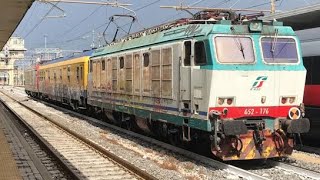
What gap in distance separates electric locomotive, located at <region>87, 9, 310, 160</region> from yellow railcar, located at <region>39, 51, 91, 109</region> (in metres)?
12.2

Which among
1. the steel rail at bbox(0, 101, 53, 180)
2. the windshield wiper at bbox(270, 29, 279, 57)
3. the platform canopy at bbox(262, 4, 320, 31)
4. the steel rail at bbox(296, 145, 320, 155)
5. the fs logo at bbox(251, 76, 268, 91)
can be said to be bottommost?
the steel rail at bbox(0, 101, 53, 180)

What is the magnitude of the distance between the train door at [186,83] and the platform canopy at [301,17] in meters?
4.00

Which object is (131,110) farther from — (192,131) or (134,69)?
(192,131)

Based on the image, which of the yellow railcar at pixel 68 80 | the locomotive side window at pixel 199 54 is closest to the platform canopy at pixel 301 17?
the locomotive side window at pixel 199 54

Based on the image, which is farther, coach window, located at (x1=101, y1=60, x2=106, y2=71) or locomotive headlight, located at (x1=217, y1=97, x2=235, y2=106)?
coach window, located at (x1=101, y1=60, x2=106, y2=71)

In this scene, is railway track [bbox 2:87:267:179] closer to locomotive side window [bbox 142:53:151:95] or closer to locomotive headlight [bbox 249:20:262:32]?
locomotive side window [bbox 142:53:151:95]

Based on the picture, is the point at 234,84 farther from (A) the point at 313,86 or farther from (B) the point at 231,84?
(A) the point at 313,86

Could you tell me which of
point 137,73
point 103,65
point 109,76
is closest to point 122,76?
point 137,73

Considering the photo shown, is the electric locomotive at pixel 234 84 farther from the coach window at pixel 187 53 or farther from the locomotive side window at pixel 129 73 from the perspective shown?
the locomotive side window at pixel 129 73

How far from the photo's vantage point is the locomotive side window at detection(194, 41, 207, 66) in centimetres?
1059

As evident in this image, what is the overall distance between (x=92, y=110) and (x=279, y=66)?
550 inches

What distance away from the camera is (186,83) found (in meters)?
11.1

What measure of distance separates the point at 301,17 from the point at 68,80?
17.0 m

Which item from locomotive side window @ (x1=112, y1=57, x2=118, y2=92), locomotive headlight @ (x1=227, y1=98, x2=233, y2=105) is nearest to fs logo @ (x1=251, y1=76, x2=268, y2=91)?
locomotive headlight @ (x1=227, y1=98, x2=233, y2=105)
